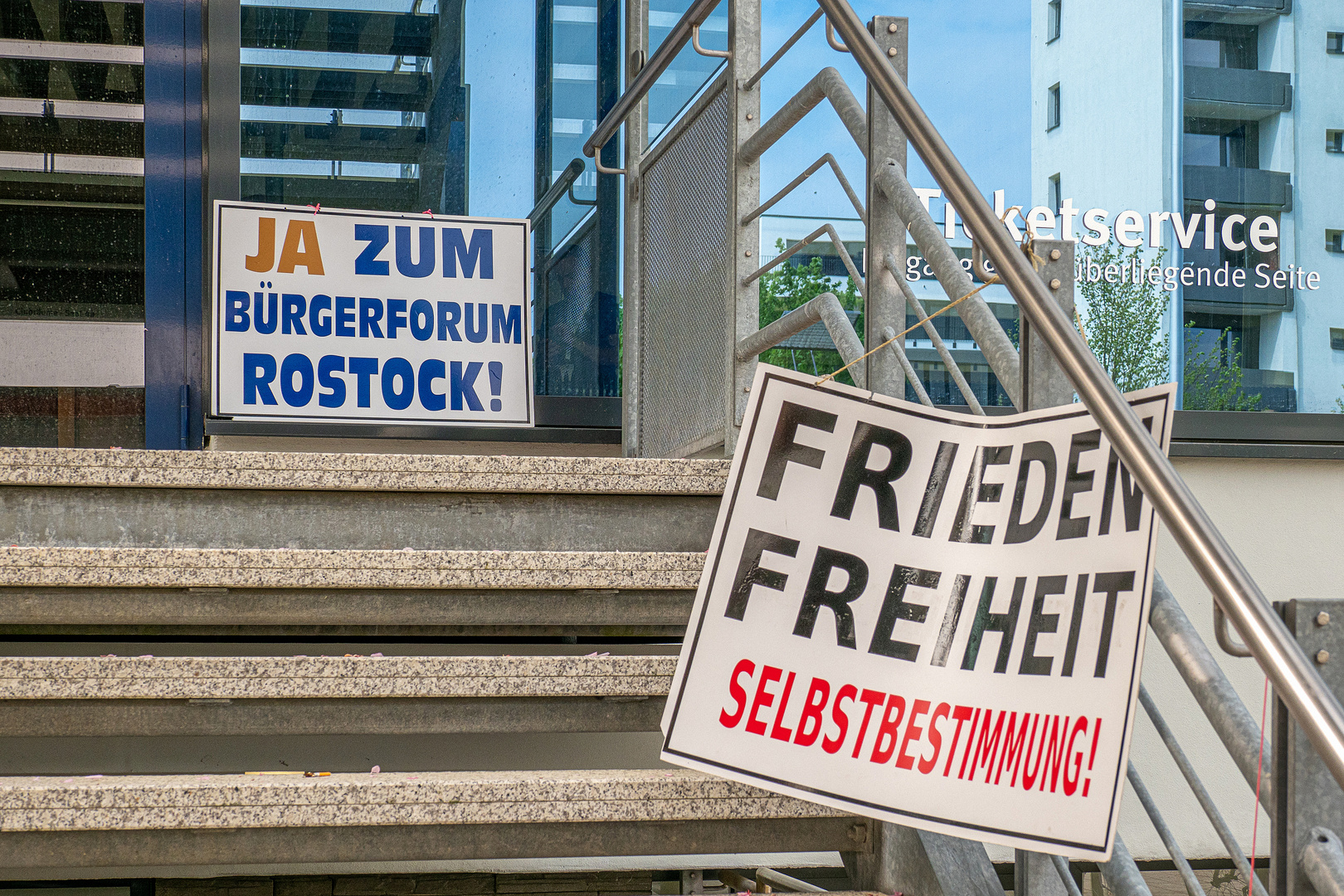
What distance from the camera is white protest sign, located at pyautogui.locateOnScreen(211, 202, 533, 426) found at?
319 cm

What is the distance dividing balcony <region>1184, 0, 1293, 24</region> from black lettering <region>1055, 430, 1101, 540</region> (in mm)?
3038

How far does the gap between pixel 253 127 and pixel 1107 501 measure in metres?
3.20

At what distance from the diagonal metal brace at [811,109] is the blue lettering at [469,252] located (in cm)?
103

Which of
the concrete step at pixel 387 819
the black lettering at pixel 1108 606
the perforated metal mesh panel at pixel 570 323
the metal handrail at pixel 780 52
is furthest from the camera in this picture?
the perforated metal mesh panel at pixel 570 323

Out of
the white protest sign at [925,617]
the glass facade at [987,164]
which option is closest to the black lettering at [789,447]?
the white protest sign at [925,617]

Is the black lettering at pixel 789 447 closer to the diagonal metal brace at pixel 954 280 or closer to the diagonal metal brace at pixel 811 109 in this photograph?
the diagonal metal brace at pixel 954 280

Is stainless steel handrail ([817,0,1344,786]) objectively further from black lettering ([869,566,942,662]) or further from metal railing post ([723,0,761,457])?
metal railing post ([723,0,761,457])

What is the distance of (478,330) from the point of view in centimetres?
334

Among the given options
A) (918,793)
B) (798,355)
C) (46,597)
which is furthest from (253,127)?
(918,793)

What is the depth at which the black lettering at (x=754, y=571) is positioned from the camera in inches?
49.9

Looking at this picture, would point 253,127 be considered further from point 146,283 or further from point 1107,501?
point 1107,501

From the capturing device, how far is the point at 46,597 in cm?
174

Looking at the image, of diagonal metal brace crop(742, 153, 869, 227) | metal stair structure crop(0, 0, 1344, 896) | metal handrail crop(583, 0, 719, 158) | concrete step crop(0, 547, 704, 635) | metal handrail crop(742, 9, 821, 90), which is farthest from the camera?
metal handrail crop(583, 0, 719, 158)

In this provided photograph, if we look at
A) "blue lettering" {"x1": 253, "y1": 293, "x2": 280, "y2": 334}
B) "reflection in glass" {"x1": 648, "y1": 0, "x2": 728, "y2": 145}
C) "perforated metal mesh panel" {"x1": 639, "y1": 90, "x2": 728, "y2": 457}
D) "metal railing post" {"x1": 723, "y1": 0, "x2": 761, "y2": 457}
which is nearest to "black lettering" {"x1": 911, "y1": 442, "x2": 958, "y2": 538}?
"metal railing post" {"x1": 723, "y1": 0, "x2": 761, "y2": 457}
